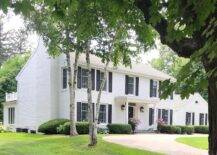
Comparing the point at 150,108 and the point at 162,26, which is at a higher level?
the point at 162,26

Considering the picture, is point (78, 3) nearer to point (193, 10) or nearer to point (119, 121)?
point (193, 10)

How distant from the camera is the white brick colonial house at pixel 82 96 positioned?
118 feet

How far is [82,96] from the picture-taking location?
35125 mm

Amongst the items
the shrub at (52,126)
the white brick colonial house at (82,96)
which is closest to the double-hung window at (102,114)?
the white brick colonial house at (82,96)

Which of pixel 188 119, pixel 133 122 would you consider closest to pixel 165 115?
pixel 188 119

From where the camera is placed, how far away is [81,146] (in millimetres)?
22766

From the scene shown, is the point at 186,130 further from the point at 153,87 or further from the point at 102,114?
the point at 102,114

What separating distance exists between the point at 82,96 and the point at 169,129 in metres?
9.39

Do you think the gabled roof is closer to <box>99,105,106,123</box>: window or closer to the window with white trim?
the window with white trim

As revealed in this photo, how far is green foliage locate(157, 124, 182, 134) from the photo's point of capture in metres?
40.3

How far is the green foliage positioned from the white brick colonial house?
84 cm

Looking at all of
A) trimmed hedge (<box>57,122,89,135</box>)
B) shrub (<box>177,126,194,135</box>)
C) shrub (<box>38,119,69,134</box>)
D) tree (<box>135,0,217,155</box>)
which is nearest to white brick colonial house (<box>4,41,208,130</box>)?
shrub (<box>38,119,69,134</box>)

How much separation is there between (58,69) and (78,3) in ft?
99.2

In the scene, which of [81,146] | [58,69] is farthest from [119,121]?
[81,146]
